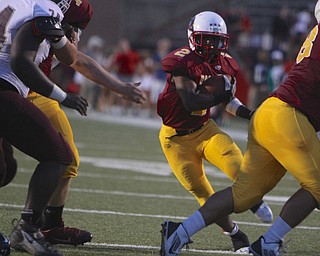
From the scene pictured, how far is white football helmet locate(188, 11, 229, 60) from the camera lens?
18.1 ft

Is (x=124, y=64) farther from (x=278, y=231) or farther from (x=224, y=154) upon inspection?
(x=278, y=231)

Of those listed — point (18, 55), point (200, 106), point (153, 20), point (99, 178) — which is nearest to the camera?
point (18, 55)

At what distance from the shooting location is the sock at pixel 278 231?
15.5 ft

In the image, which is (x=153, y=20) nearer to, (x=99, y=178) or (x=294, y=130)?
(x=99, y=178)

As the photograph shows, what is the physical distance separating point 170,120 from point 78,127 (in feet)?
31.8

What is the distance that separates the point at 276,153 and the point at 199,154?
1.05 m

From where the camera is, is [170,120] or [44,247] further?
[170,120]

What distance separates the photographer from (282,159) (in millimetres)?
4684

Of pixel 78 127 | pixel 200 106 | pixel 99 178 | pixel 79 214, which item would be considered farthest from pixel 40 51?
pixel 78 127

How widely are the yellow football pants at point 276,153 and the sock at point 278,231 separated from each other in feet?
0.61

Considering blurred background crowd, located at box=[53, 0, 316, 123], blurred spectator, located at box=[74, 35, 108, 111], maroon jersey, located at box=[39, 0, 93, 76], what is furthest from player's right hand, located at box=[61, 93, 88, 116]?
blurred spectator, located at box=[74, 35, 108, 111]

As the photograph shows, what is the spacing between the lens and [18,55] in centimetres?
443

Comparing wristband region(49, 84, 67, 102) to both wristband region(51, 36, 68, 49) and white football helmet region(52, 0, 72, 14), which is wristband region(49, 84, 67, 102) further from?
white football helmet region(52, 0, 72, 14)

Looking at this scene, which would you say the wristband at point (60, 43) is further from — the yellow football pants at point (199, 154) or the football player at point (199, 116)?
the yellow football pants at point (199, 154)
